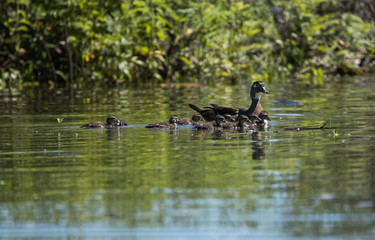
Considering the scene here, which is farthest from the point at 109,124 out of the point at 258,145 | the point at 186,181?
the point at 186,181

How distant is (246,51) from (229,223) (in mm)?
22988

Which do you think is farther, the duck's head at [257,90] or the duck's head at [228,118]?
the duck's head at [257,90]

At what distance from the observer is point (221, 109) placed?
43.6 ft

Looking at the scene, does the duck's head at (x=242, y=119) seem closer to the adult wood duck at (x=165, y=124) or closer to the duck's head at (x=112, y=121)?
the adult wood duck at (x=165, y=124)

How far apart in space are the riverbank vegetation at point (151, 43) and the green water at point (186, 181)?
11.9 m

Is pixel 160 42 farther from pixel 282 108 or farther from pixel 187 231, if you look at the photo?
pixel 187 231

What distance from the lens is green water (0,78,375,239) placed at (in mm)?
5598

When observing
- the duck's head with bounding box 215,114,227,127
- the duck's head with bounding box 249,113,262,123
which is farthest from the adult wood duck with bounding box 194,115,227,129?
the duck's head with bounding box 249,113,262,123

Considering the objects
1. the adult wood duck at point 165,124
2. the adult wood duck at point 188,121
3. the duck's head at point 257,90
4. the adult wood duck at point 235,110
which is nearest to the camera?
the adult wood duck at point 165,124

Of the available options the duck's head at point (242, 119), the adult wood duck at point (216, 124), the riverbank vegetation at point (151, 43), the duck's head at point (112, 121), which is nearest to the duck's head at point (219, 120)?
the adult wood duck at point (216, 124)

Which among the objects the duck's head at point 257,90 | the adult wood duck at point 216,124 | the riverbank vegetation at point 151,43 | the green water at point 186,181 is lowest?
the green water at point 186,181

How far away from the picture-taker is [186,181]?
7223mm

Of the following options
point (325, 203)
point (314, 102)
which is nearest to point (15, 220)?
point (325, 203)

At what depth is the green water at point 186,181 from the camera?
220 inches
